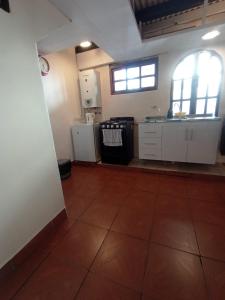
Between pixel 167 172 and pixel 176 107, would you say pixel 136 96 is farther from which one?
pixel 167 172

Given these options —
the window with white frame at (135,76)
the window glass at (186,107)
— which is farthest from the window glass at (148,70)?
the window glass at (186,107)

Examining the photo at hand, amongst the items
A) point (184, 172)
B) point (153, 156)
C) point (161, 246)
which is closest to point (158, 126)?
point (153, 156)

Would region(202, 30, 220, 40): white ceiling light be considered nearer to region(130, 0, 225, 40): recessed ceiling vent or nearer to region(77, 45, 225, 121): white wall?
region(130, 0, 225, 40): recessed ceiling vent

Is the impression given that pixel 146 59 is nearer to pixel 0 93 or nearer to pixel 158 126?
pixel 158 126

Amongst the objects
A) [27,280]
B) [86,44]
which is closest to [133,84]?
[86,44]

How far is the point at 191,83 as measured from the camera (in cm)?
299

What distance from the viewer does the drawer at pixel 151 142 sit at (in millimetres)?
2891

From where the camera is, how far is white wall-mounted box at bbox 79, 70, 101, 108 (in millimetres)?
3451

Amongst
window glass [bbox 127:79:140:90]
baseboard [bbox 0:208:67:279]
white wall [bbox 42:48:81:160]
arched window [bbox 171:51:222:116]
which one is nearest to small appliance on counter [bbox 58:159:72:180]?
white wall [bbox 42:48:81:160]

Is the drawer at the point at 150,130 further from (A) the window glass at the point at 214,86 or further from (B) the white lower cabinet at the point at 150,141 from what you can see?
(A) the window glass at the point at 214,86

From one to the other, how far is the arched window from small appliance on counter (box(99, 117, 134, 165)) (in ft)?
3.62

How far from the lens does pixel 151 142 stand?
295 cm

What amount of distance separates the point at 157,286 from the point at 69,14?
2626 millimetres

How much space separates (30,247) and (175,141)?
2561mm
